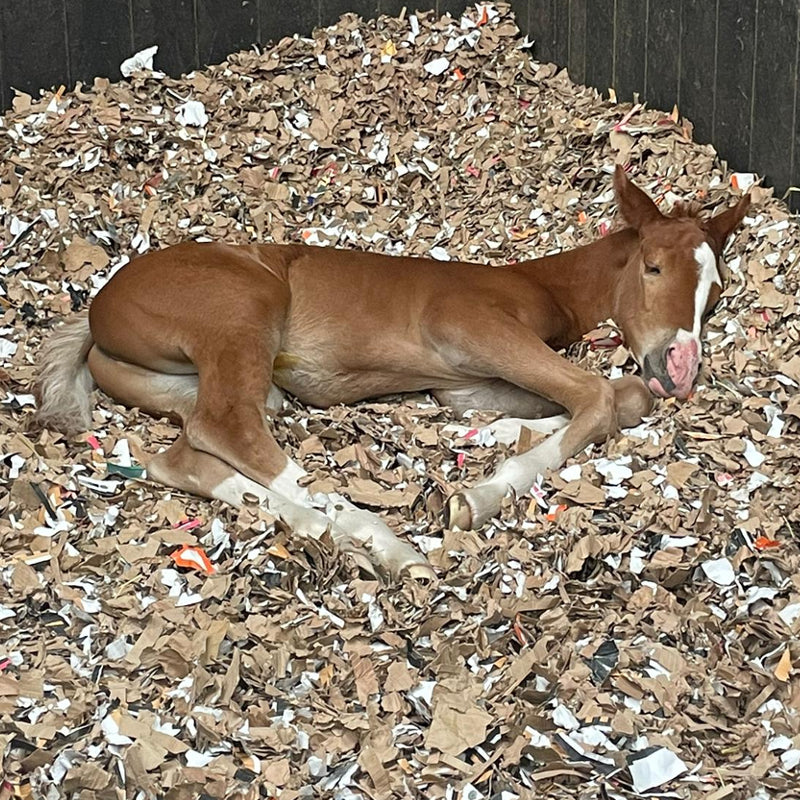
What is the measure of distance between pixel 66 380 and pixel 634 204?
1.87 meters

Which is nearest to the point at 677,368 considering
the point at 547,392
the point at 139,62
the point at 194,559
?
the point at 547,392

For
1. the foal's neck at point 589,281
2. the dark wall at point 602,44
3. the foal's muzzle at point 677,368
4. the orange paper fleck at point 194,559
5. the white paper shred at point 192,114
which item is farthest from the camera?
the white paper shred at point 192,114

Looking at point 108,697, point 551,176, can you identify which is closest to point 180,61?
point 551,176

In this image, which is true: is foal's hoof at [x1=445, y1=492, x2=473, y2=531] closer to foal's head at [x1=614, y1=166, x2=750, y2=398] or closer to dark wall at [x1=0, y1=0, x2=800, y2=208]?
foal's head at [x1=614, y1=166, x2=750, y2=398]

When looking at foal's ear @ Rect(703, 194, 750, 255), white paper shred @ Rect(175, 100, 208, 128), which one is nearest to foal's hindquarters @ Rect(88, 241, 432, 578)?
foal's ear @ Rect(703, 194, 750, 255)

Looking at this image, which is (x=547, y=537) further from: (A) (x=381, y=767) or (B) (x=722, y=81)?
(B) (x=722, y=81)

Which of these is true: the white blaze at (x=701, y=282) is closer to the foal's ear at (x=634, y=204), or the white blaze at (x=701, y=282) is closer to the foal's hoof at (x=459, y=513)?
the foal's ear at (x=634, y=204)

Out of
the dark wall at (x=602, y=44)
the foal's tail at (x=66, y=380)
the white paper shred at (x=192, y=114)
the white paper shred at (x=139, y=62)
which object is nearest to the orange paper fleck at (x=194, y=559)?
the foal's tail at (x=66, y=380)

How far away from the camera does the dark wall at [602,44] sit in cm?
473

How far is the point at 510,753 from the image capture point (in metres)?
2.73

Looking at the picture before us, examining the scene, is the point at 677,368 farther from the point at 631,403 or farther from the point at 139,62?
the point at 139,62

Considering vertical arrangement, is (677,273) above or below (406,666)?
above

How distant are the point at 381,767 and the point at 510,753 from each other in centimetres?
26

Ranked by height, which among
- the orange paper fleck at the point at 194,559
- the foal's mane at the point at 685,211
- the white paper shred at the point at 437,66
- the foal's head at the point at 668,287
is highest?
the white paper shred at the point at 437,66
